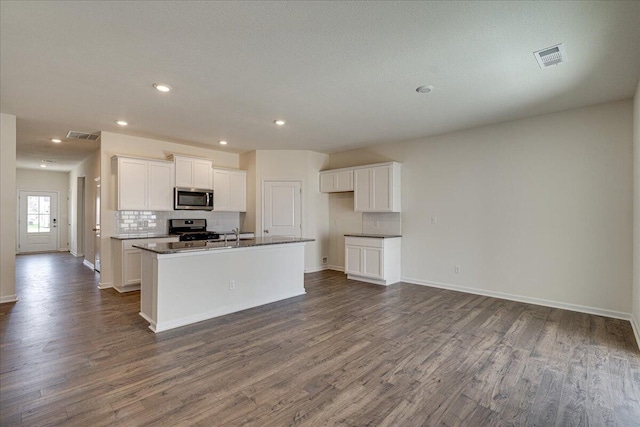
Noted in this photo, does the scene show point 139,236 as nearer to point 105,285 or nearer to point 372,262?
point 105,285

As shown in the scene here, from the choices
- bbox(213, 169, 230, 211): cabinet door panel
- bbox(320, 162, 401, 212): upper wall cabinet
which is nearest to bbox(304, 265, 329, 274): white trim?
bbox(320, 162, 401, 212): upper wall cabinet

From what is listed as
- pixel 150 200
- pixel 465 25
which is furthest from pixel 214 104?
pixel 465 25

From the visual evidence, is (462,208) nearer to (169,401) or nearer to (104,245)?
(169,401)

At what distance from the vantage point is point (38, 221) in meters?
10.1

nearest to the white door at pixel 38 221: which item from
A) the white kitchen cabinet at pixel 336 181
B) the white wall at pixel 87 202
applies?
the white wall at pixel 87 202

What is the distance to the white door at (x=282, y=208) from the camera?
658 centimetres

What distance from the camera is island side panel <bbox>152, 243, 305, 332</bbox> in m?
3.40

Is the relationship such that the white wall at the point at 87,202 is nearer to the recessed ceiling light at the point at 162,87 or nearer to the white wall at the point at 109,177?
the white wall at the point at 109,177

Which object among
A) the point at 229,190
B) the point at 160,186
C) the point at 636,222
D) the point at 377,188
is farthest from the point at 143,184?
the point at 636,222

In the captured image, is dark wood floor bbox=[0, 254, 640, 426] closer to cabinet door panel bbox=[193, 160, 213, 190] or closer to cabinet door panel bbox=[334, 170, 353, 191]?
cabinet door panel bbox=[193, 160, 213, 190]

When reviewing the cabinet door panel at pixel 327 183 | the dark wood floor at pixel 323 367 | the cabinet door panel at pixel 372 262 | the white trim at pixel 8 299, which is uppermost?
the cabinet door panel at pixel 327 183

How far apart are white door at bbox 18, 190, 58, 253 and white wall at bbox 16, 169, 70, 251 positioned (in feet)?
0.38

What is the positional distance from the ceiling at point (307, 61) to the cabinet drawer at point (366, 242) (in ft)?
6.65

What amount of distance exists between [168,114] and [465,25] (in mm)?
3707
